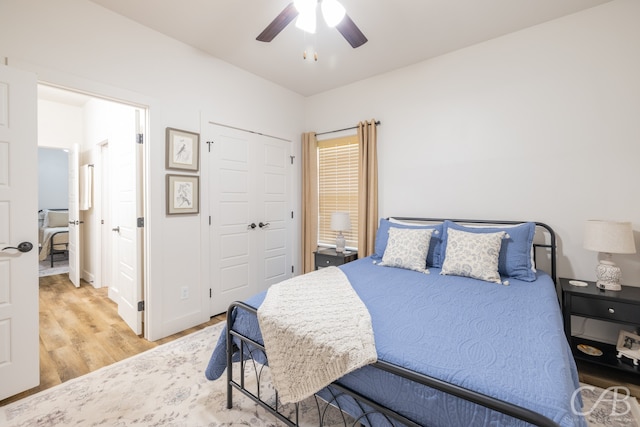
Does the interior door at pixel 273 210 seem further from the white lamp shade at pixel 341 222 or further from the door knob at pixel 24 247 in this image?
the door knob at pixel 24 247

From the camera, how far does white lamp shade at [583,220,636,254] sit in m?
2.00

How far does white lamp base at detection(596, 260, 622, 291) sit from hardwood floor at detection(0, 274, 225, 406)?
3343 mm

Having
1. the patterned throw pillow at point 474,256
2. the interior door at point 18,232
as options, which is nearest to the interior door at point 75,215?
the interior door at point 18,232

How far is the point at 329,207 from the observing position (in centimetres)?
402

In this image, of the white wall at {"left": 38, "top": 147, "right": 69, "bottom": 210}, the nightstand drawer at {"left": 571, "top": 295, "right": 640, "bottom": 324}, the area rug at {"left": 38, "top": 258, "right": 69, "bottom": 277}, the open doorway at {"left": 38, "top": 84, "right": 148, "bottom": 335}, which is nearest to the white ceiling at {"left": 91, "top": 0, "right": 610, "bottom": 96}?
the open doorway at {"left": 38, "top": 84, "right": 148, "bottom": 335}

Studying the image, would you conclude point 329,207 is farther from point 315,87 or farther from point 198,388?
point 198,388

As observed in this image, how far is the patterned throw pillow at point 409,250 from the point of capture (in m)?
2.55

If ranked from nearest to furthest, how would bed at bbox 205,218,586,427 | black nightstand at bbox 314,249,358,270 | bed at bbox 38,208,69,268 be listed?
bed at bbox 205,218,586,427, black nightstand at bbox 314,249,358,270, bed at bbox 38,208,69,268

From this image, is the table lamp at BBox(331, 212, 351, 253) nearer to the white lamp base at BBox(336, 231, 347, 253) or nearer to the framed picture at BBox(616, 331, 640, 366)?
the white lamp base at BBox(336, 231, 347, 253)

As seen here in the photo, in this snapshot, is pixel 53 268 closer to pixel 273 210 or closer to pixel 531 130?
pixel 273 210

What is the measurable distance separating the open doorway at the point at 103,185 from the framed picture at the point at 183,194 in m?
0.26

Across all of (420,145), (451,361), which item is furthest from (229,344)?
(420,145)

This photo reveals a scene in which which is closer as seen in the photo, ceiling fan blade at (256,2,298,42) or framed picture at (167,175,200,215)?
ceiling fan blade at (256,2,298,42)

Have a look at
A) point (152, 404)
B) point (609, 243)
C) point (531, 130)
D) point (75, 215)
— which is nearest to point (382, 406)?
point (152, 404)
